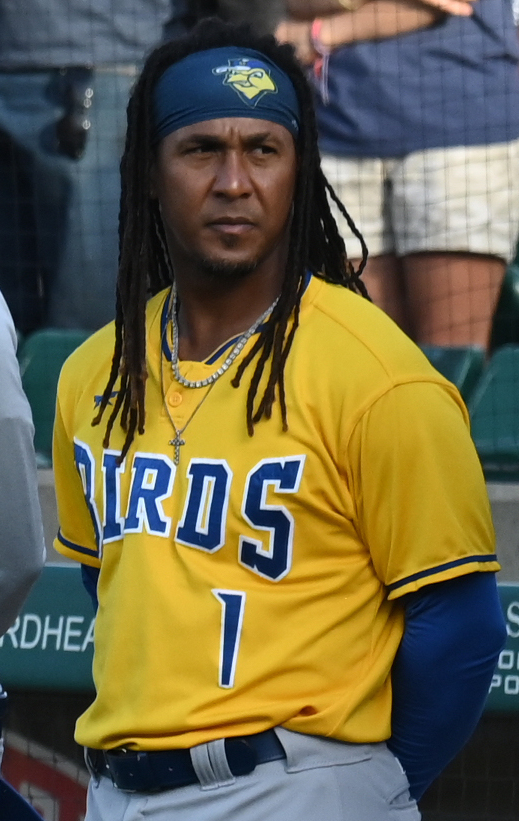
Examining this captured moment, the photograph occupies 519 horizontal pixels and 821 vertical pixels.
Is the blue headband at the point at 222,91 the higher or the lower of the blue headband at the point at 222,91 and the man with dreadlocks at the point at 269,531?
the higher

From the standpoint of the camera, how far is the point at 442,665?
2.04 metres

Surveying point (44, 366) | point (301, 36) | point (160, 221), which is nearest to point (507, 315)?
point (301, 36)

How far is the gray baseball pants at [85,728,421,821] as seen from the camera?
77.7 inches

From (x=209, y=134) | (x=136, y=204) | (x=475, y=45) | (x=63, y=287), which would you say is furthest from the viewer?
(x=63, y=287)

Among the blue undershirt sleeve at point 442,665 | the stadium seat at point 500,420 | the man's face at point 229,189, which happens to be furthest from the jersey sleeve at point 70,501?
the stadium seat at point 500,420

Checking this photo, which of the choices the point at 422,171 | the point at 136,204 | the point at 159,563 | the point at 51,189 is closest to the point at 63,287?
the point at 51,189

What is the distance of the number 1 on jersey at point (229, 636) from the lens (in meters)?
1.98

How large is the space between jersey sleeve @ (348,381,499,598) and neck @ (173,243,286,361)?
326mm

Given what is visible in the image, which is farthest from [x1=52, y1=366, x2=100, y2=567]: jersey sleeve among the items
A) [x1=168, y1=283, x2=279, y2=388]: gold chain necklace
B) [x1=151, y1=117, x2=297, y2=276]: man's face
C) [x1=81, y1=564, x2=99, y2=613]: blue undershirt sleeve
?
[x1=151, y1=117, x2=297, y2=276]: man's face

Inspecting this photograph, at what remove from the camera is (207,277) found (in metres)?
2.17

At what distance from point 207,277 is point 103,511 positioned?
1.40ft

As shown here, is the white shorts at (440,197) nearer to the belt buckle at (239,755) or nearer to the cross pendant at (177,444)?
the cross pendant at (177,444)

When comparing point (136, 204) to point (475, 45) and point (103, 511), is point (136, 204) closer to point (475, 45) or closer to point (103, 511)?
point (103, 511)

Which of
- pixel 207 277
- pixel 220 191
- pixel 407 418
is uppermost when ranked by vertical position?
pixel 220 191
